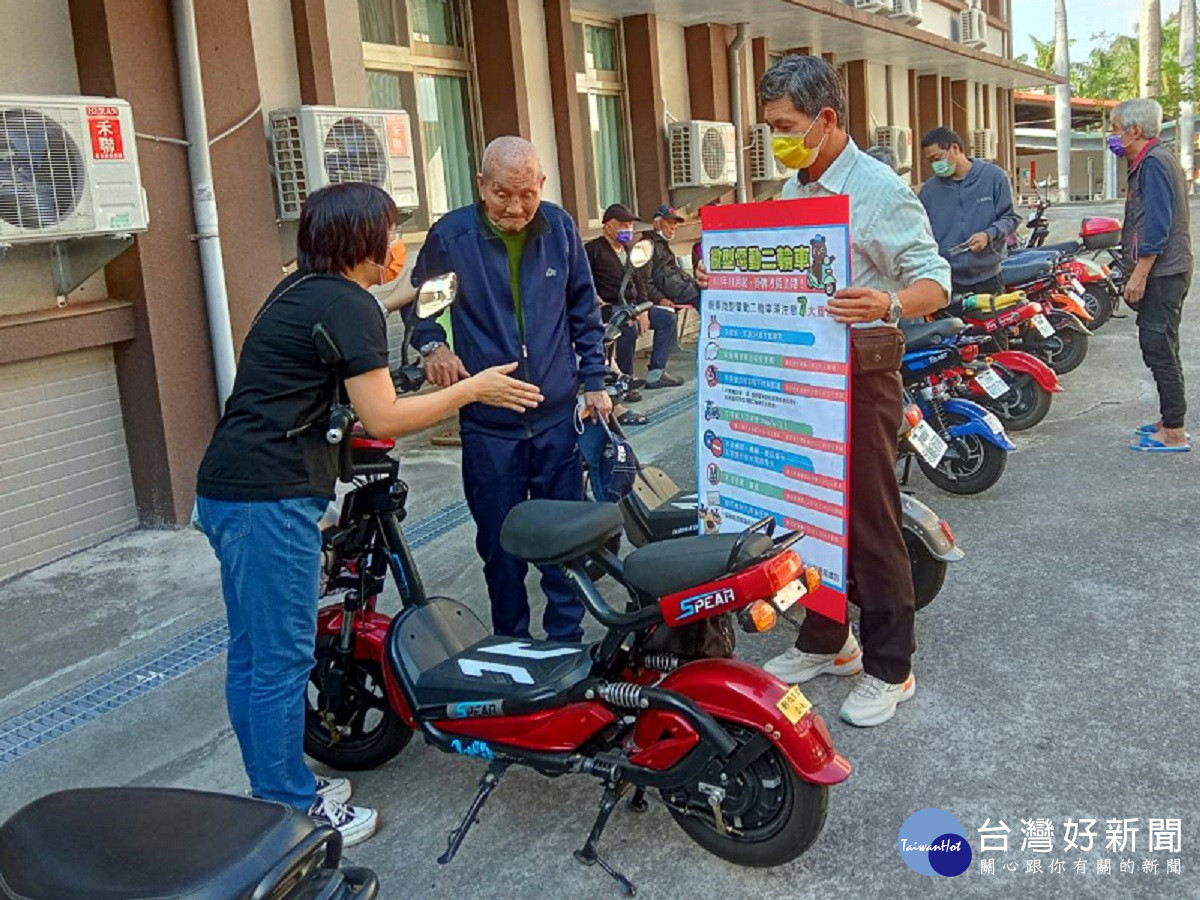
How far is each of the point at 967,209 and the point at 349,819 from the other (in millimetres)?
5973

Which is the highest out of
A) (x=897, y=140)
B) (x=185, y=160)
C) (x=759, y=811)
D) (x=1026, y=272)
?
(x=897, y=140)

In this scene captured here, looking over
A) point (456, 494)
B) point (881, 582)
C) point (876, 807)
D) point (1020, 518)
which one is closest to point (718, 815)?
point (876, 807)

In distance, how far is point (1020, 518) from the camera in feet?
17.8

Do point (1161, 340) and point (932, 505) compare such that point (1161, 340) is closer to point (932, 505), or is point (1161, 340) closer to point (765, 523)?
point (932, 505)

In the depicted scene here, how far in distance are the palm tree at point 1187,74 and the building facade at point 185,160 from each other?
1114 inches

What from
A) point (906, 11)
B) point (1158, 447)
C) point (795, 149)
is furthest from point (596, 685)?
point (906, 11)

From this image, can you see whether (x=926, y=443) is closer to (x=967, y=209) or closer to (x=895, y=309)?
(x=895, y=309)

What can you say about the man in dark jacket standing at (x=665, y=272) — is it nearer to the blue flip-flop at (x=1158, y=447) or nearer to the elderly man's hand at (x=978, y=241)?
the elderly man's hand at (x=978, y=241)

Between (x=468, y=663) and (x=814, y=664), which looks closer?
(x=468, y=663)

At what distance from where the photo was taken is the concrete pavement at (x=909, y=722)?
2.79 metres

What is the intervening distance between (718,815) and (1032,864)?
77 centimetres

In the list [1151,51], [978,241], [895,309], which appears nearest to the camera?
[895,309]

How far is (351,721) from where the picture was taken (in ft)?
10.9

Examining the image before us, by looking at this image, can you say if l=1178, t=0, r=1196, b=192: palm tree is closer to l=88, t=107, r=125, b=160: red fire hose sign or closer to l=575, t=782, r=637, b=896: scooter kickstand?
l=88, t=107, r=125, b=160: red fire hose sign
